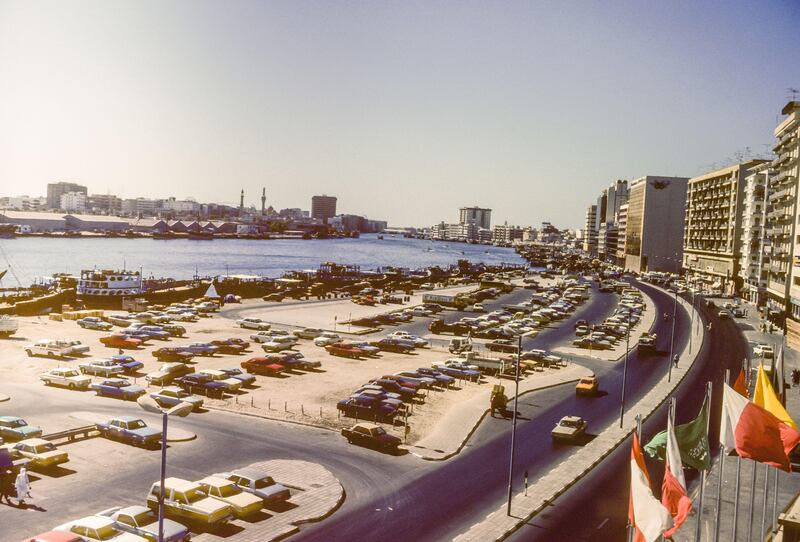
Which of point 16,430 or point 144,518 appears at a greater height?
point 144,518

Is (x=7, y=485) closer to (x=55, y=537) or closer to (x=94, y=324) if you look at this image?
(x=55, y=537)

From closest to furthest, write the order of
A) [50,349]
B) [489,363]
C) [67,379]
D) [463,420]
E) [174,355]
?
1. [463,420]
2. [67,379]
3. [50,349]
4. [174,355]
5. [489,363]

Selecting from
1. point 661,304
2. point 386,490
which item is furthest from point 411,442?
point 661,304

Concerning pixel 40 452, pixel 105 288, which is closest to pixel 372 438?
pixel 40 452

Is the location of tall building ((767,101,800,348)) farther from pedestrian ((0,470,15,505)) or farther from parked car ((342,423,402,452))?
pedestrian ((0,470,15,505))

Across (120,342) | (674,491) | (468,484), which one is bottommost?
(120,342)

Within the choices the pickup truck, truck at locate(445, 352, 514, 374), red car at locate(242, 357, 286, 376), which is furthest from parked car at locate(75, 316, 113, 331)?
truck at locate(445, 352, 514, 374)
